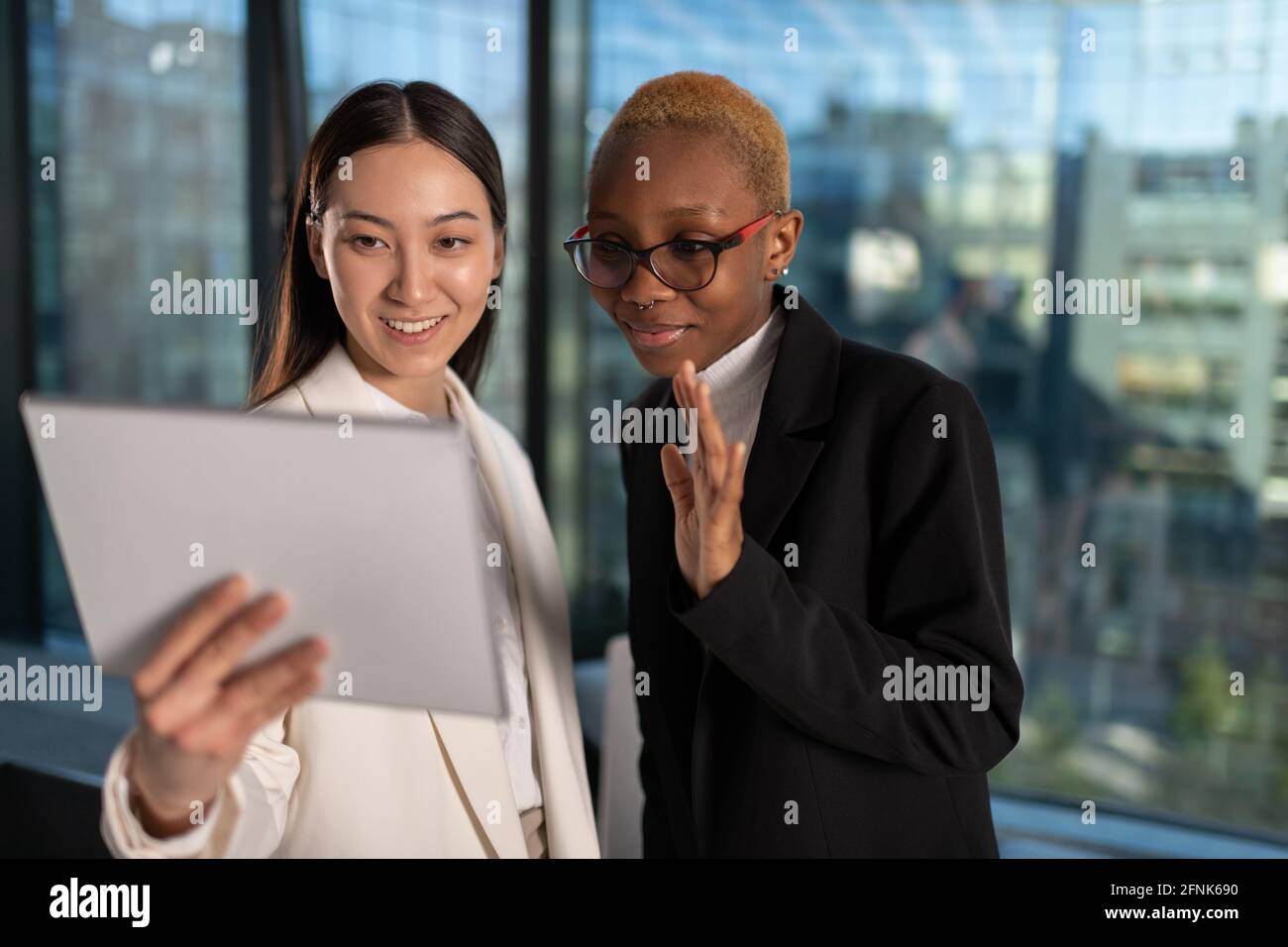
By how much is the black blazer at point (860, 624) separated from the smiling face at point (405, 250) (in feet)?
1.34

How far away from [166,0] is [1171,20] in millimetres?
3407

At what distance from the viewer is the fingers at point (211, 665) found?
2.87 ft

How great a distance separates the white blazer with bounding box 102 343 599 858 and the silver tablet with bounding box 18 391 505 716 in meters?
0.24

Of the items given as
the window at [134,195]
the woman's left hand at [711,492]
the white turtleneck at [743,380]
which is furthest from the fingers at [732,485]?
the window at [134,195]

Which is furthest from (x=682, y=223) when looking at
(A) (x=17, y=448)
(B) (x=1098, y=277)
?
(A) (x=17, y=448)

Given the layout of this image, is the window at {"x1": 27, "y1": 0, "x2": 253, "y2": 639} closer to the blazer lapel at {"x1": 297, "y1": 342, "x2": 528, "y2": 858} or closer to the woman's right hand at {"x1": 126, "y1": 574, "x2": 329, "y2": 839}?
the blazer lapel at {"x1": 297, "y1": 342, "x2": 528, "y2": 858}

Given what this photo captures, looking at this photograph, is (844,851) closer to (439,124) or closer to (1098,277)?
(439,124)

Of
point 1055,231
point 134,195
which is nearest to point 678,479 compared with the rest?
point 1055,231

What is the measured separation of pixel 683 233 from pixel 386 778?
72 cm

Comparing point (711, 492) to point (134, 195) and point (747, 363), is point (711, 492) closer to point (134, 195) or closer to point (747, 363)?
point (747, 363)

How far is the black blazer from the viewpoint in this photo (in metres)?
1.12

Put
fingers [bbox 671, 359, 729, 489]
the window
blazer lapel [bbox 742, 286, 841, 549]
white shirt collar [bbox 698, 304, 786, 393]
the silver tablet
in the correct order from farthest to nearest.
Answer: the window < white shirt collar [bbox 698, 304, 786, 393] < blazer lapel [bbox 742, 286, 841, 549] < fingers [bbox 671, 359, 729, 489] < the silver tablet

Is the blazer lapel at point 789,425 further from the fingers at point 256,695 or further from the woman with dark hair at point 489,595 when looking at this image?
the fingers at point 256,695

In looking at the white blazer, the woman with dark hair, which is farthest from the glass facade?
the white blazer
